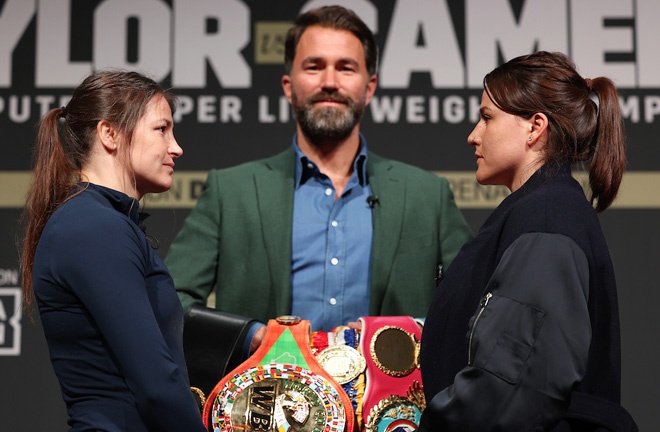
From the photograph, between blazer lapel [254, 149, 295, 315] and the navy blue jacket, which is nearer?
the navy blue jacket

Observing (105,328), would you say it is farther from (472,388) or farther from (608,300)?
(608,300)

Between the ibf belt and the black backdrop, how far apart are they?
1.52 m

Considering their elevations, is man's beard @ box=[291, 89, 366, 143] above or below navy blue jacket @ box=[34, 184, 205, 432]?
above

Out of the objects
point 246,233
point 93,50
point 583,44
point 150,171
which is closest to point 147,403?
point 150,171

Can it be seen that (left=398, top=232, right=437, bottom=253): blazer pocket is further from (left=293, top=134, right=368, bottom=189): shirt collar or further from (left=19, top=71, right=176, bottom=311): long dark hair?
(left=19, top=71, right=176, bottom=311): long dark hair

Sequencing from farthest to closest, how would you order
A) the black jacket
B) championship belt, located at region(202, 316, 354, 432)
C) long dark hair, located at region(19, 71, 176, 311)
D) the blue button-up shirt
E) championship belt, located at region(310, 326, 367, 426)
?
the blue button-up shirt
championship belt, located at region(310, 326, 367, 426)
championship belt, located at region(202, 316, 354, 432)
long dark hair, located at region(19, 71, 176, 311)
the black jacket

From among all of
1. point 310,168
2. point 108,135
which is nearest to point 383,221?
point 310,168

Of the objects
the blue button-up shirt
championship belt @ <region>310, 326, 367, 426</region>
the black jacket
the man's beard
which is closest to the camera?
the black jacket

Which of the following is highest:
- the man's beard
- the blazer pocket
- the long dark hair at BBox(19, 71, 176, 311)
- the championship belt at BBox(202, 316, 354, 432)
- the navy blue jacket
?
the man's beard

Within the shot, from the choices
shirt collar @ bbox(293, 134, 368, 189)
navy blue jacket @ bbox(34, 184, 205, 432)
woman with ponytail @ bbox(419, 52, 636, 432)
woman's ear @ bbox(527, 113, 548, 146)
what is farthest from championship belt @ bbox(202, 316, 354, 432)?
shirt collar @ bbox(293, 134, 368, 189)

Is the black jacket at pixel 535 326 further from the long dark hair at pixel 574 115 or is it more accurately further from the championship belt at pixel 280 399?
the championship belt at pixel 280 399

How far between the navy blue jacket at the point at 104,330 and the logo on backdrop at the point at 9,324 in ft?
6.69

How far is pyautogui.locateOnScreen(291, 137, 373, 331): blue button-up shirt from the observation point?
2.84 metres

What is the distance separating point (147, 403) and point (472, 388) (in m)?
0.61
